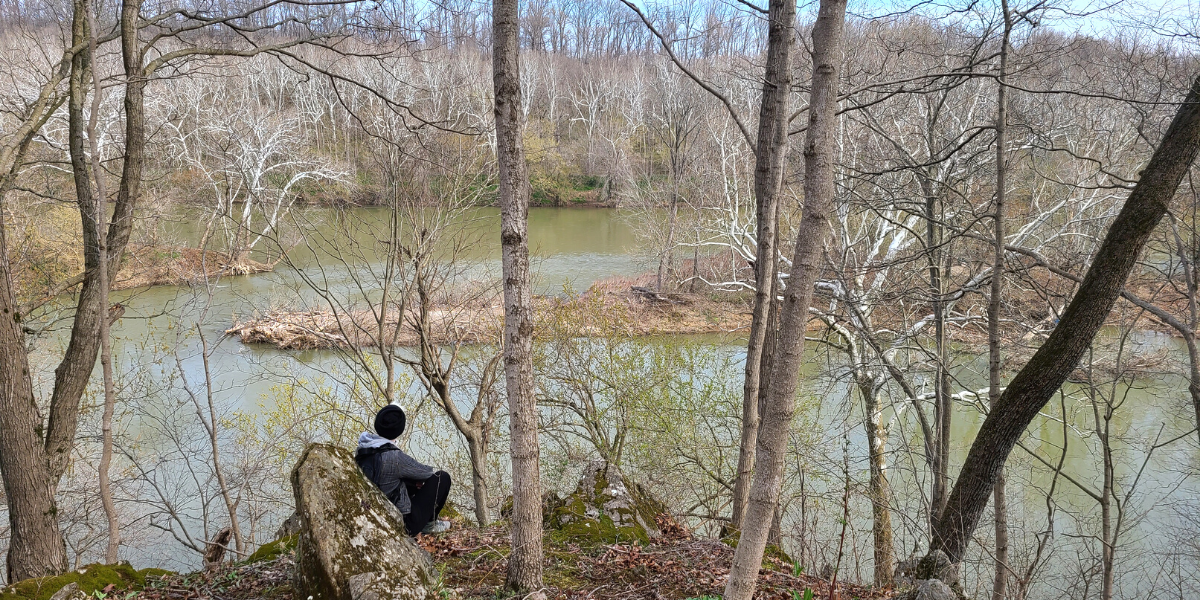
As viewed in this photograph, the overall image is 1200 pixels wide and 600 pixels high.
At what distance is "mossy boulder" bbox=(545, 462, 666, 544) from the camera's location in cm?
500

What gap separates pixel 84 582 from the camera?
372cm

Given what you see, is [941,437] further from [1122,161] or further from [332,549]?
[1122,161]

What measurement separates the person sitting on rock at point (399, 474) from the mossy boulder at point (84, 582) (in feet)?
4.58

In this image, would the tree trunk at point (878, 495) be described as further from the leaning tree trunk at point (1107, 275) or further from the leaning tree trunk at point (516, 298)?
the leaning tree trunk at point (516, 298)

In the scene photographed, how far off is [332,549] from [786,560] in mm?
3333

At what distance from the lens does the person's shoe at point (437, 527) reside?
488 cm

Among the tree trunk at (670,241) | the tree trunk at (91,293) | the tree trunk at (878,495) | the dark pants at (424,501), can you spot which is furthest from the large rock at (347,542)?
the tree trunk at (670,241)

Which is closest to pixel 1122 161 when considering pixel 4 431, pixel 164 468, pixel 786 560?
pixel 786 560

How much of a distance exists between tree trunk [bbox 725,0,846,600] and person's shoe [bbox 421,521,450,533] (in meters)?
2.72

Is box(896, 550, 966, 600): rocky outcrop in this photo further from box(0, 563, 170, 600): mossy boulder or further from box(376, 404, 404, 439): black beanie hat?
box(0, 563, 170, 600): mossy boulder

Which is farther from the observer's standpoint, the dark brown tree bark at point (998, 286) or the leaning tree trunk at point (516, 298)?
the dark brown tree bark at point (998, 286)

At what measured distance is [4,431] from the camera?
4.97 metres

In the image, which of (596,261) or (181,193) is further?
(596,261)

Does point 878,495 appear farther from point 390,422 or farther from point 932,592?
point 390,422
